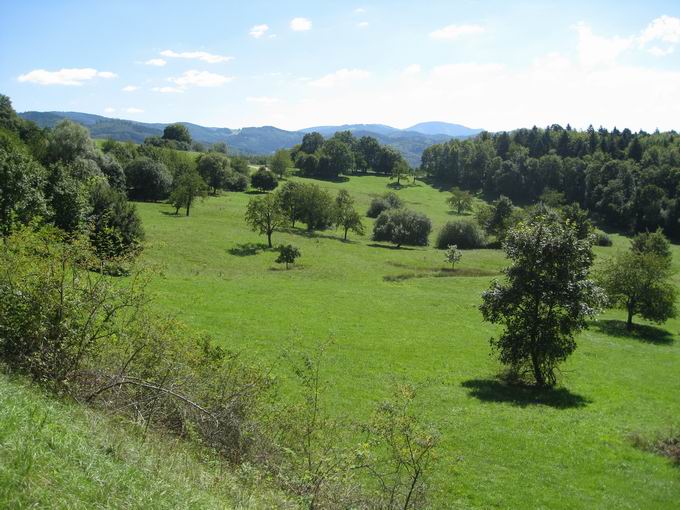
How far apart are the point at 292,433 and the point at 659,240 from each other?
238 ft

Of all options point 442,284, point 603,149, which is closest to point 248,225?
point 442,284

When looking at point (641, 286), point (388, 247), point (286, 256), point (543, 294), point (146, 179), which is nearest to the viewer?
point (543, 294)

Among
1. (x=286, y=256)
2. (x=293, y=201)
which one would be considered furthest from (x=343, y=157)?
(x=286, y=256)

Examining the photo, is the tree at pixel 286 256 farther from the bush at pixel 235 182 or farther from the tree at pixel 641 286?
the bush at pixel 235 182

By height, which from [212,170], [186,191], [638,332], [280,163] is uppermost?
[280,163]

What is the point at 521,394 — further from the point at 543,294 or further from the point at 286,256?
the point at 286,256

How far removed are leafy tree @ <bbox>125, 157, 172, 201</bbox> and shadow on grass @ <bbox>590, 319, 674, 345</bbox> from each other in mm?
69193

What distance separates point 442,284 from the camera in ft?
187

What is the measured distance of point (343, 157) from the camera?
486 feet

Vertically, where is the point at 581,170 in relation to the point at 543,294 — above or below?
above

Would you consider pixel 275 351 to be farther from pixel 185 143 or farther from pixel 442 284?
pixel 185 143

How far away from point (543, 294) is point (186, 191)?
6081 cm

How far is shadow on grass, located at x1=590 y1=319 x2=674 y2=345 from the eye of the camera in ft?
140

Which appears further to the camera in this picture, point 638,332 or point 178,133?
point 178,133
